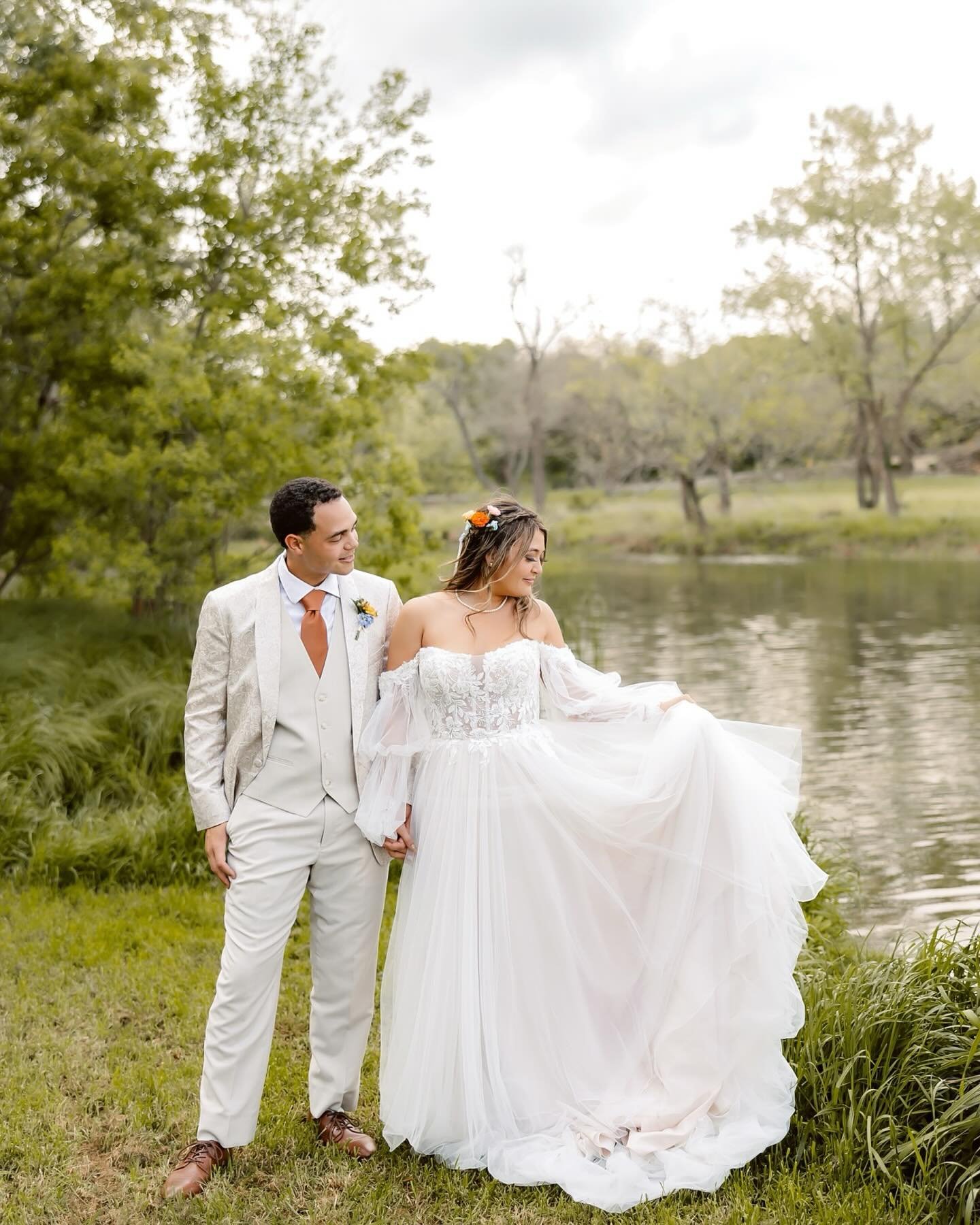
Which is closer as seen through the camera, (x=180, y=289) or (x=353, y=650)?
(x=353, y=650)

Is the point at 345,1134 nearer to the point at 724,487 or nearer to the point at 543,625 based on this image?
the point at 543,625

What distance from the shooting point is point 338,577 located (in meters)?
3.95

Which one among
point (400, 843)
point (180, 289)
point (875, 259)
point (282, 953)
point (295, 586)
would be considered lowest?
point (282, 953)

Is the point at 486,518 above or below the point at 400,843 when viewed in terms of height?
above

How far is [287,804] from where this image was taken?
3740 mm

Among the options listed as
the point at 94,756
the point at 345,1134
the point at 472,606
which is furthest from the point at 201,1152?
the point at 94,756

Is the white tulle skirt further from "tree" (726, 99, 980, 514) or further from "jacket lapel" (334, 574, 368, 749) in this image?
"tree" (726, 99, 980, 514)

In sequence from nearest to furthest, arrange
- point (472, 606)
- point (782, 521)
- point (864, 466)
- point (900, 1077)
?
1. point (900, 1077)
2. point (472, 606)
3. point (782, 521)
4. point (864, 466)

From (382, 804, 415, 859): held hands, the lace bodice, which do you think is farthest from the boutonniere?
(382, 804, 415, 859): held hands

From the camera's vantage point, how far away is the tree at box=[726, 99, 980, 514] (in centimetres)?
3859

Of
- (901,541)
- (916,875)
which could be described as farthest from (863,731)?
(901,541)

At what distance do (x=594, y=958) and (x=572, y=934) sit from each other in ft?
0.38

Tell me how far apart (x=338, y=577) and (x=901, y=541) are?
3319cm

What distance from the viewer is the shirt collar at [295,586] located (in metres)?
3.84
